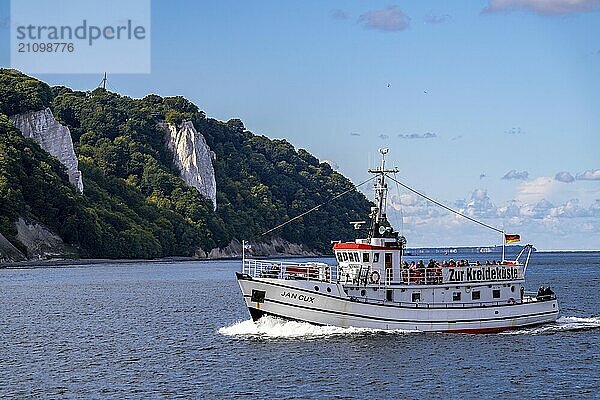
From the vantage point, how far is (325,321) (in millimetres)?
60062

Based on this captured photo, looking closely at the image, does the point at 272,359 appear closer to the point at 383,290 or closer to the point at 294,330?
the point at 294,330

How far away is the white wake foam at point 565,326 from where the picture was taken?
65.5 m

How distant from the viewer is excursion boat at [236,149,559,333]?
59.8 metres

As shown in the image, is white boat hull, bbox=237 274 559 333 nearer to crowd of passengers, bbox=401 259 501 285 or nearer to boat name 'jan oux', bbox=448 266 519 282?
crowd of passengers, bbox=401 259 501 285

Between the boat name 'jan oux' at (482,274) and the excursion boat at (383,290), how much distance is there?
6cm

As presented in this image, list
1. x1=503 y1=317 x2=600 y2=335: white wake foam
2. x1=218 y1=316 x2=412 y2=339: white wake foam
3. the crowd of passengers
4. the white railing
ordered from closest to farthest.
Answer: x1=218 y1=316 x2=412 y2=339: white wake foam
the white railing
the crowd of passengers
x1=503 y1=317 x2=600 y2=335: white wake foam

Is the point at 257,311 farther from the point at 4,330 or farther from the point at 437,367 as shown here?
the point at 4,330

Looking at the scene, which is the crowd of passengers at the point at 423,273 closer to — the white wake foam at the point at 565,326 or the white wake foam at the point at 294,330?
the white wake foam at the point at 294,330

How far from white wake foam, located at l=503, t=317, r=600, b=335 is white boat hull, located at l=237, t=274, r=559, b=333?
4367 millimetres

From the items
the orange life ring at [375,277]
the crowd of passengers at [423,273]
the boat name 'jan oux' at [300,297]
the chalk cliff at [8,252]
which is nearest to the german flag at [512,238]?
the crowd of passengers at [423,273]

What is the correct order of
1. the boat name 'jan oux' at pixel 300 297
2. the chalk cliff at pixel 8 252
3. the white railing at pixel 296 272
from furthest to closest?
1. the chalk cliff at pixel 8 252
2. the white railing at pixel 296 272
3. the boat name 'jan oux' at pixel 300 297

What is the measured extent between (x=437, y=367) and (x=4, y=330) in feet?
108

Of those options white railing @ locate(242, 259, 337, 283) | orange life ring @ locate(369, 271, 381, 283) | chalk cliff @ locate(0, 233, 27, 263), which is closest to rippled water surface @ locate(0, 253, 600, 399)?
white railing @ locate(242, 259, 337, 283)

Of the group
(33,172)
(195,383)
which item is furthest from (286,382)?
(33,172)
